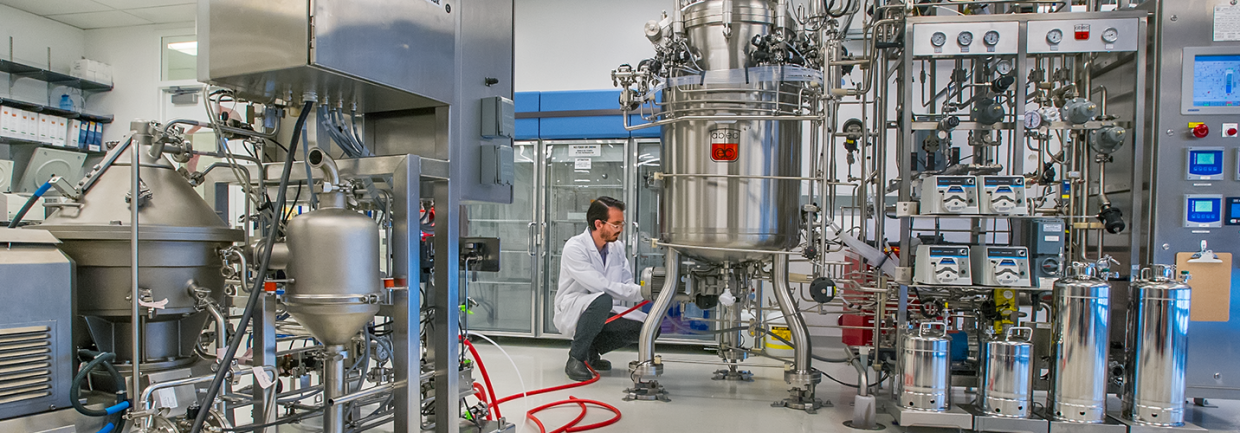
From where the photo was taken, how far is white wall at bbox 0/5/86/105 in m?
5.66

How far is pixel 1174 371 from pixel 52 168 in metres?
7.80

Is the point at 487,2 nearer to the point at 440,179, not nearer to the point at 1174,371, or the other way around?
the point at 440,179

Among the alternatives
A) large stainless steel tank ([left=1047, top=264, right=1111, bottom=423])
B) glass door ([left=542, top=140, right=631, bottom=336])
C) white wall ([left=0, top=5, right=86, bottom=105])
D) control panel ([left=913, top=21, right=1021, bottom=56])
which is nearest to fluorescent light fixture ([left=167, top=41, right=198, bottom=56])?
white wall ([left=0, top=5, right=86, bottom=105])

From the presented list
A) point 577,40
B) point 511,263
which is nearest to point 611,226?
point 511,263

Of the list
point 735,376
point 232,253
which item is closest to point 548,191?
point 735,376

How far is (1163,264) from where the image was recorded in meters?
2.66

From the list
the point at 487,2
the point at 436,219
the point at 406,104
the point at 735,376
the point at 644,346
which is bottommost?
the point at 735,376

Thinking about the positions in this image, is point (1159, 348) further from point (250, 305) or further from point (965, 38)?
point (250, 305)

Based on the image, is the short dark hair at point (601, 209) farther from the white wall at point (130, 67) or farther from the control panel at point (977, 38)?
the white wall at point (130, 67)

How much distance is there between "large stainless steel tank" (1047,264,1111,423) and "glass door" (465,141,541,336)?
345 centimetres

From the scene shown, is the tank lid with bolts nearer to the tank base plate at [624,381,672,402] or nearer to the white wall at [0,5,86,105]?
the tank base plate at [624,381,672,402]

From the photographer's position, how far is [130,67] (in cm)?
635

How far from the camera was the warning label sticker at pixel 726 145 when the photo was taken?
10.1ft

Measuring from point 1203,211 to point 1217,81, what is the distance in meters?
0.53
